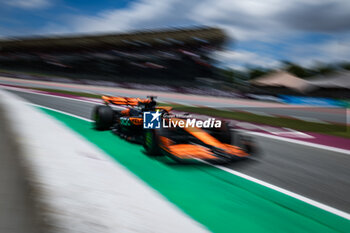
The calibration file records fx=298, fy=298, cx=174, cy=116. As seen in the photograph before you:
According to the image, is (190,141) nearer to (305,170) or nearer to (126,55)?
(305,170)

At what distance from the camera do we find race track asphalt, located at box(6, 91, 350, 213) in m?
3.67

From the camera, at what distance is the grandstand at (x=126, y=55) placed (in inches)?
1126

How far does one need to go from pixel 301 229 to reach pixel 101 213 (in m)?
1.90

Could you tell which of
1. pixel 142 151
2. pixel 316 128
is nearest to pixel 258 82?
pixel 316 128

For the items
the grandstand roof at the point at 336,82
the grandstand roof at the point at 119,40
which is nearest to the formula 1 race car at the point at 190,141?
the grandstand roof at the point at 336,82

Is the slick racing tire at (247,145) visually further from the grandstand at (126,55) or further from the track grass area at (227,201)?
the grandstand at (126,55)

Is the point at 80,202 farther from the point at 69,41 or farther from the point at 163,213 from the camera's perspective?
the point at 69,41

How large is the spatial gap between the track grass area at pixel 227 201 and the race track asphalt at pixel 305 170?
13.2 inches

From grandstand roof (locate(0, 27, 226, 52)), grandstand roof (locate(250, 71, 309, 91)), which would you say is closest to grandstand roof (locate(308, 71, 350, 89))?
grandstand roof (locate(250, 71, 309, 91))

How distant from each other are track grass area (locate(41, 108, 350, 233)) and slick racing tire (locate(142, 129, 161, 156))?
149 millimetres

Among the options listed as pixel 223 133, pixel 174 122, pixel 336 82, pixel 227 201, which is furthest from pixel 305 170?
pixel 336 82

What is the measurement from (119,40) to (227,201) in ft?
103

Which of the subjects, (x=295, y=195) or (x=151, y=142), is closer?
(x=295, y=195)

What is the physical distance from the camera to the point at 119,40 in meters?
32.5
